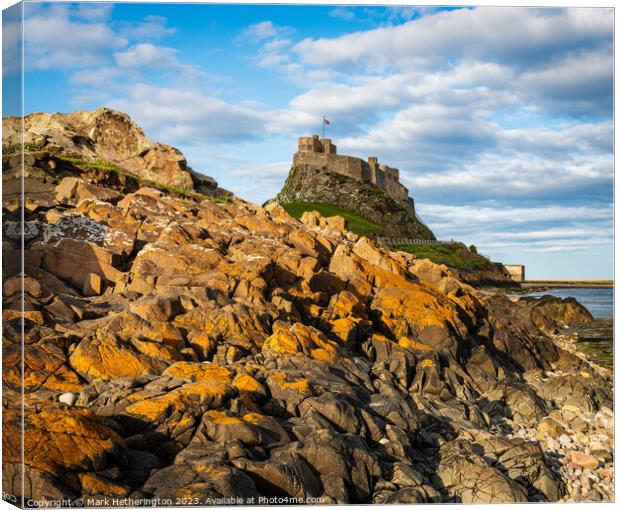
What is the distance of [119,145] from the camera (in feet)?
119

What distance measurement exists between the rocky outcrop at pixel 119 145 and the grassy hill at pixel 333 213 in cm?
4698

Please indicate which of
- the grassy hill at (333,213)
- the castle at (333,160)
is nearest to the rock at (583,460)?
the grassy hill at (333,213)

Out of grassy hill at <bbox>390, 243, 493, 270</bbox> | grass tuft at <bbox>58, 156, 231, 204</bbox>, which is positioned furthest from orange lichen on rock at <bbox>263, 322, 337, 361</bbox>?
grassy hill at <bbox>390, 243, 493, 270</bbox>

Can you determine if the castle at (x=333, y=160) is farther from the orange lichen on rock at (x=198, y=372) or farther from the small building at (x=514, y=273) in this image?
the orange lichen on rock at (x=198, y=372)

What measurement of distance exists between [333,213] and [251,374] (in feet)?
253

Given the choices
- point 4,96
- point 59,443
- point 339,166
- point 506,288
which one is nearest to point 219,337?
point 59,443

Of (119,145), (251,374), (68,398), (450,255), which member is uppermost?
(119,145)

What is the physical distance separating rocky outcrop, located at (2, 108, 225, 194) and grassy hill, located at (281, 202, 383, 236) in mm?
46982

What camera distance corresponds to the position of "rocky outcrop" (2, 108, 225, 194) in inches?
1324

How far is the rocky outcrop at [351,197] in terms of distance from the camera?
96.1 metres

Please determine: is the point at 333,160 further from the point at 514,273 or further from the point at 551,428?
the point at 551,428

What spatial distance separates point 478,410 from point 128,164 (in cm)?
2563

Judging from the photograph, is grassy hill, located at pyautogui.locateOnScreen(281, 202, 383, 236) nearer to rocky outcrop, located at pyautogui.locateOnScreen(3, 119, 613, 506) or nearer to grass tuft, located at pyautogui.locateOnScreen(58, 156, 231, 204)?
grass tuft, located at pyautogui.locateOnScreen(58, 156, 231, 204)

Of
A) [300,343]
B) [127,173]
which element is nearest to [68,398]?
[300,343]
